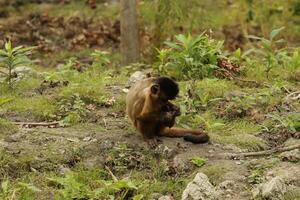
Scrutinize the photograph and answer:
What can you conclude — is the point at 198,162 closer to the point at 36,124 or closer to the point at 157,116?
the point at 157,116

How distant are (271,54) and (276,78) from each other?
0.29m

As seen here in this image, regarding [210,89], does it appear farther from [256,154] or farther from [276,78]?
[256,154]

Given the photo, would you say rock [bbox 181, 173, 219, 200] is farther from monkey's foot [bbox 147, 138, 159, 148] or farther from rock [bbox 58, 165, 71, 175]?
rock [bbox 58, 165, 71, 175]

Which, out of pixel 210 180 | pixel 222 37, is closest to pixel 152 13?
pixel 222 37

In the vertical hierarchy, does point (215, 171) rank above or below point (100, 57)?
below

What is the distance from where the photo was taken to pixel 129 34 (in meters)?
10.6

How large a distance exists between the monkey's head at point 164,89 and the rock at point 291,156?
1027 millimetres

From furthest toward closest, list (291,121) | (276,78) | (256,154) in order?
(276,78) → (291,121) → (256,154)

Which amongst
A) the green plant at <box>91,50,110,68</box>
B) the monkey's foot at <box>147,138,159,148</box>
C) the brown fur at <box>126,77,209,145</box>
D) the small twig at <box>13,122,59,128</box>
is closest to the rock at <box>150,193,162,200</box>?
the monkey's foot at <box>147,138,159,148</box>

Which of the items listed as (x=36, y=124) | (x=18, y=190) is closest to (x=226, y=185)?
(x=18, y=190)

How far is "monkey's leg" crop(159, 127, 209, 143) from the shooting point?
6086 millimetres

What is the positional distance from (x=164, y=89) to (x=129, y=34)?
488cm

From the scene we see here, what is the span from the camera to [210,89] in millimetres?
7422

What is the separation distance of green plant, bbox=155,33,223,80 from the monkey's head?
5.87 ft
